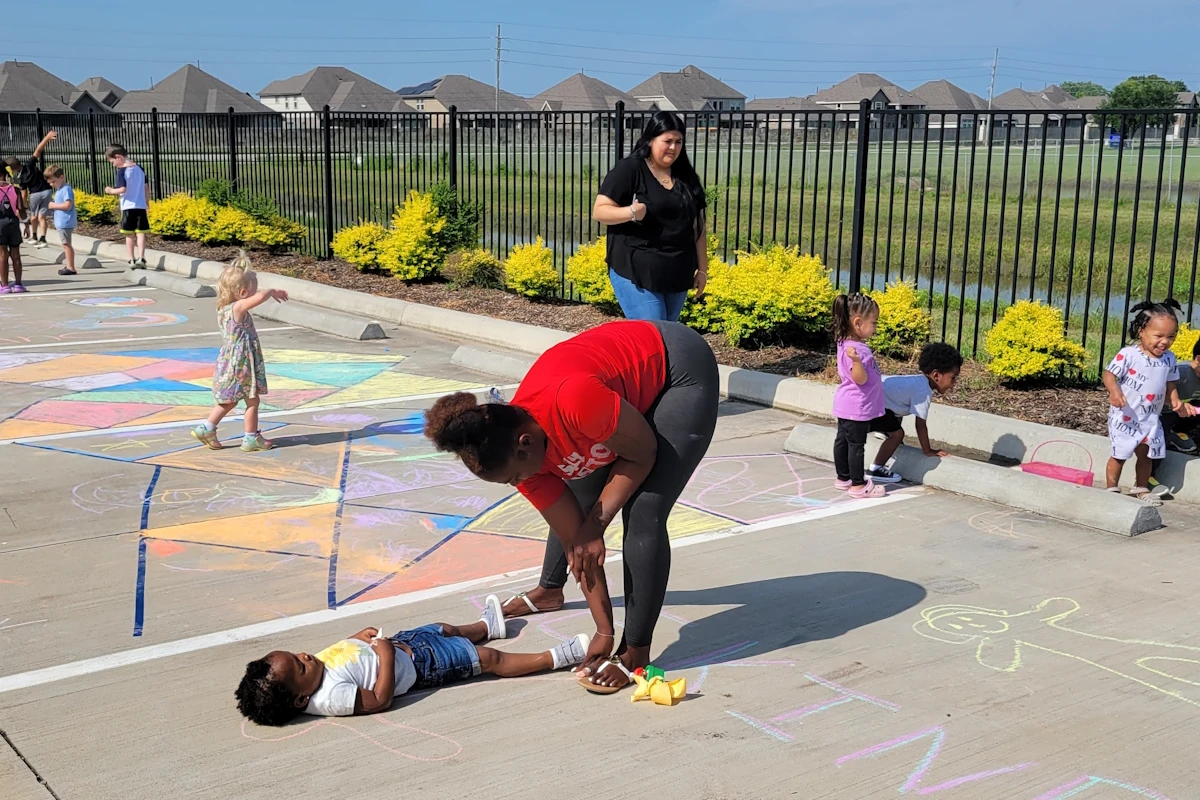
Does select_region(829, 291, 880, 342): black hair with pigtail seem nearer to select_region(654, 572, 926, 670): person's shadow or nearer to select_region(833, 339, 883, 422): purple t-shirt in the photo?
select_region(833, 339, 883, 422): purple t-shirt

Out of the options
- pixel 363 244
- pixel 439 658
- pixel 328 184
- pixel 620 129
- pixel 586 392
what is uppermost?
pixel 620 129

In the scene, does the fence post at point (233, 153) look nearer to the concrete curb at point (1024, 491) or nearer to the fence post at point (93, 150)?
the fence post at point (93, 150)

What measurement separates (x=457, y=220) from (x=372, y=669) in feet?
36.8

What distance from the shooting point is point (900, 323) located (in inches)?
368

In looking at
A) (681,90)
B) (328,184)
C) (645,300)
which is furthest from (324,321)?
(681,90)

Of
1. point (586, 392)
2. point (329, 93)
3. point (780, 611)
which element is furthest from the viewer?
point (329, 93)

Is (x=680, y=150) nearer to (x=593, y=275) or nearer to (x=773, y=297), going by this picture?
(x=773, y=297)

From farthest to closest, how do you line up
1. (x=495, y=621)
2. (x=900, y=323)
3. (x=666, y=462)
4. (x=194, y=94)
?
(x=194, y=94)
(x=900, y=323)
(x=495, y=621)
(x=666, y=462)

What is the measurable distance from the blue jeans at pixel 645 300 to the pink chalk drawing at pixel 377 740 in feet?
12.8

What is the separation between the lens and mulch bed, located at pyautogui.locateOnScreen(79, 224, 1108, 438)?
779cm

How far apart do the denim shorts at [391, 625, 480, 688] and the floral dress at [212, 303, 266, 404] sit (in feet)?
11.8

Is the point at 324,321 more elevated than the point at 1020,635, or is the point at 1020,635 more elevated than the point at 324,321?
the point at 324,321

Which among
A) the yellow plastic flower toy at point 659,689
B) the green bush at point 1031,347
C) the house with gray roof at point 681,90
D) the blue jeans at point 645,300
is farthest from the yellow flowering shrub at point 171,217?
the house with gray roof at point 681,90

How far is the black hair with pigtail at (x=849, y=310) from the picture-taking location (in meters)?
6.34
